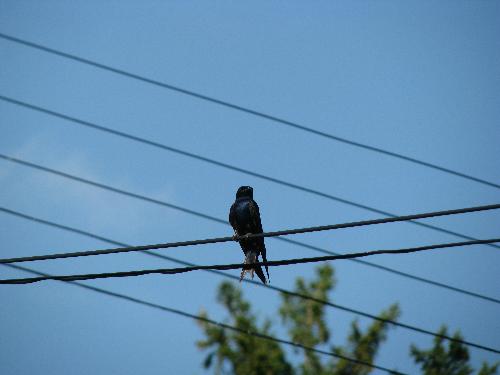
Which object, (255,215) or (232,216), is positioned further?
(232,216)

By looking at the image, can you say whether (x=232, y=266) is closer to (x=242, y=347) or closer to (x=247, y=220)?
(x=247, y=220)

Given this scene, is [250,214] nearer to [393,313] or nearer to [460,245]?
[460,245]

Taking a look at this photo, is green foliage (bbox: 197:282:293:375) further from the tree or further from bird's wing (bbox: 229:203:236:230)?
bird's wing (bbox: 229:203:236:230)

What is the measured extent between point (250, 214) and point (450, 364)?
17865 mm

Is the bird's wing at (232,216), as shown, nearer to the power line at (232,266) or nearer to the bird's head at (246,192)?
the bird's head at (246,192)

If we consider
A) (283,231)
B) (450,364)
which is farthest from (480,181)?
(450,364)

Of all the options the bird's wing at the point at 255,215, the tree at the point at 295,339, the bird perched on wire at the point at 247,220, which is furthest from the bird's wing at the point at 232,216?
the tree at the point at 295,339

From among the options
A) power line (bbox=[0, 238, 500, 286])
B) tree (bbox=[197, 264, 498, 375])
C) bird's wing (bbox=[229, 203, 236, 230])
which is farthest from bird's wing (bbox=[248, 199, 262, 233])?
tree (bbox=[197, 264, 498, 375])

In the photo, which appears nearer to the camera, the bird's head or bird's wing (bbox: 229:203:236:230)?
bird's wing (bbox: 229:203:236:230)

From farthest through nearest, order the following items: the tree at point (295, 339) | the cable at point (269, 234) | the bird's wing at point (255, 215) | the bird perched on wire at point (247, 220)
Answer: the tree at point (295, 339)
the bird's wing at point (255, 215)
the bird perched on wire at point (247, 220)
the cable at point (269, 234)

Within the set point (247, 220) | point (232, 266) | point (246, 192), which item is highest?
point (246, 192)

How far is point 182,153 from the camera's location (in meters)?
7.95

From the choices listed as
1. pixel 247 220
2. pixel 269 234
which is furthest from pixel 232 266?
pixel 247 220

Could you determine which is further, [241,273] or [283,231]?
[241,273]
